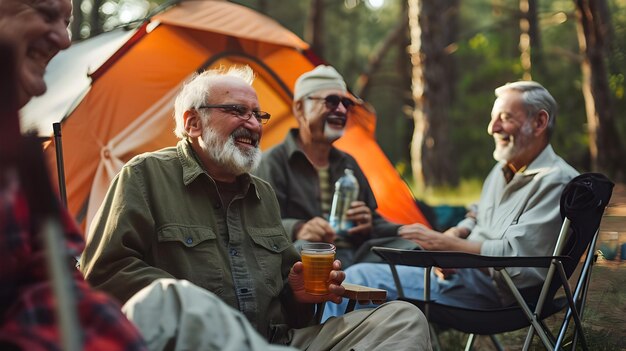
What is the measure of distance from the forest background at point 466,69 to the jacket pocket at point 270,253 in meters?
3.01

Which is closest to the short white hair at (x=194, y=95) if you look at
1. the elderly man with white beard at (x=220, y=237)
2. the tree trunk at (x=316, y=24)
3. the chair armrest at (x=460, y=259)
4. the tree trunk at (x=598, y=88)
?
the elderly man with white beard at (x=220, y=237)

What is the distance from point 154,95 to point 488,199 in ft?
Answer: 7.94

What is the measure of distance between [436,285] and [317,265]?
135 cm

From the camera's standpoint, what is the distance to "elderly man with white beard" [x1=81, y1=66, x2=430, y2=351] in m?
2.36

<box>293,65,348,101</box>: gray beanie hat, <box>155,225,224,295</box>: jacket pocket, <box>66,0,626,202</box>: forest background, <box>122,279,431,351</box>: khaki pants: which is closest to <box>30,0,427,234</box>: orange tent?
<box>66,0,626,202</box>: forest background

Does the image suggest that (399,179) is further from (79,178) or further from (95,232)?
(95,232)

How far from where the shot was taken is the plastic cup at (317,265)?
97.3 inches

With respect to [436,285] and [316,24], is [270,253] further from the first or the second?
[316,24]

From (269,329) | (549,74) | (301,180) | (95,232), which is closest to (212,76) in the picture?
(95,232)

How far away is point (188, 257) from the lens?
8.20 ft

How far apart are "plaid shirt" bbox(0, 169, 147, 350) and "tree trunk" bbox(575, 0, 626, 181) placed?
6140 mm

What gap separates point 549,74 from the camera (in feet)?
51.0

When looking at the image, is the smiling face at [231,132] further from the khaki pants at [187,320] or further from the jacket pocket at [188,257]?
the khaki pants at [187,320]

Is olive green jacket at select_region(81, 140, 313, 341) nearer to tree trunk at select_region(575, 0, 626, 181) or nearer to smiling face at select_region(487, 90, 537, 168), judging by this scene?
smiling face at select_region(487, 90, 537, 168)
